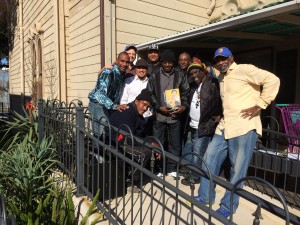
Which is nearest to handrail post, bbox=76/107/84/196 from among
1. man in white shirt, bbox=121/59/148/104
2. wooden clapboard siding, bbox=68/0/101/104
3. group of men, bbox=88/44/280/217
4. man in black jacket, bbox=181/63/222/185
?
Result: group of men, bbox=88/44/280/217

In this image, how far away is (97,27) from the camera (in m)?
5.87

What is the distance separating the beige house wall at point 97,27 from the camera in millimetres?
5797

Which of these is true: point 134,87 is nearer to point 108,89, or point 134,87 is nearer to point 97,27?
point 108,89

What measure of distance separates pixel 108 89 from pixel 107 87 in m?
0.04

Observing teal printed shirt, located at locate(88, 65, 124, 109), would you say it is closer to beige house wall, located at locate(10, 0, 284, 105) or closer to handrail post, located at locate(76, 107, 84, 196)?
handrail post, located at locate(76, 107, 84, 196)

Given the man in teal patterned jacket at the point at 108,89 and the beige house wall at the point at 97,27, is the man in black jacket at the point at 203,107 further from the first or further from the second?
the beige house wall at the point at 97,27

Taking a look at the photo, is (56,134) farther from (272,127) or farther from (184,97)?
(272,127)

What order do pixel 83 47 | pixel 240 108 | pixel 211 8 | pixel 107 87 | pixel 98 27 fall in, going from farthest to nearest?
pixel 211 8, pixel 83 47, pixel 98 27, pixel 107 87, pixel 240 108

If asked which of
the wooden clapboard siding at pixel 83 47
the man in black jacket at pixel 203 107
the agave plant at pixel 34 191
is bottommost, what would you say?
the agave plant at pixel 34 191

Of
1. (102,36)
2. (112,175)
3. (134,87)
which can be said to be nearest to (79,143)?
(112,175)

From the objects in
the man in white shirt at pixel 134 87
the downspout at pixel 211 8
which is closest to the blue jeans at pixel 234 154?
the man in white shirt at pixel 134 87

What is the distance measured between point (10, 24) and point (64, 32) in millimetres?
11352

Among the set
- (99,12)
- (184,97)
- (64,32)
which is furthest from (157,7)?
(184,97)

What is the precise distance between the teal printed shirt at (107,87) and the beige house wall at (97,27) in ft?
5.20
